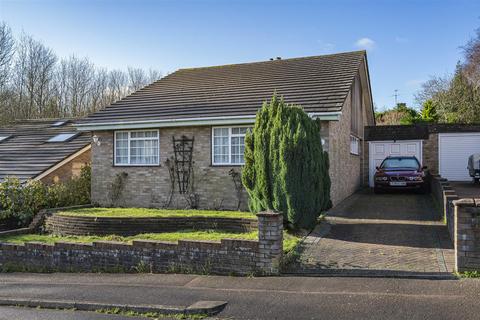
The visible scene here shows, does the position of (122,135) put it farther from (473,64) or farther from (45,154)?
(473,64)

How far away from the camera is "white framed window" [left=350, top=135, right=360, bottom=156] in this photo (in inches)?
711

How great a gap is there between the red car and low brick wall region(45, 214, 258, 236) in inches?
301

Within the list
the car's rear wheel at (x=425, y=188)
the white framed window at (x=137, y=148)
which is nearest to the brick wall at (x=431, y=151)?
the car's rear wheel at (x=425, y=188)

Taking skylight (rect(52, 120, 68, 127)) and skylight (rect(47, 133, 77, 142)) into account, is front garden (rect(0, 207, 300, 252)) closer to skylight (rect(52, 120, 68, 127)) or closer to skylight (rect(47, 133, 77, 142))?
skylight (rect(47, 133, 77, 142))

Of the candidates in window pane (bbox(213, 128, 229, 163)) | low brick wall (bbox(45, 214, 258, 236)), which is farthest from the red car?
low brick wall (bbox(45, 214, 258, 236))

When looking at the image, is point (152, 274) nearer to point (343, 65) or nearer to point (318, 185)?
point (318, 185)

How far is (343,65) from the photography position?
55.4 feet

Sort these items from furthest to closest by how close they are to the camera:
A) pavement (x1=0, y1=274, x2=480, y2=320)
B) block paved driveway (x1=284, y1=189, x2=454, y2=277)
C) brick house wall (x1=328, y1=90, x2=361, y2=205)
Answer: brick house wall (x1=328, y1=90, x2=361, y2=205)
block paved driveway (x1=284, y1=189, x2=454, y2=277)
pavement (x1=0, y1=274, x2=480, y2=320)

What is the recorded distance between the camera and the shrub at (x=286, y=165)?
9.65 m

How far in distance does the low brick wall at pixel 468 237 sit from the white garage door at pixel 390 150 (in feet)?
48.0

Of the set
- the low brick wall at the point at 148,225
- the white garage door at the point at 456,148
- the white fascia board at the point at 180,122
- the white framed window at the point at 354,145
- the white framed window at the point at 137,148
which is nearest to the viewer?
the low brick wall at the point at 148,225


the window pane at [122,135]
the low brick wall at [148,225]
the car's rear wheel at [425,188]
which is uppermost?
the window pane at [122,135]

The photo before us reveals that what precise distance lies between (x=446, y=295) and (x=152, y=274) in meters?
5.18

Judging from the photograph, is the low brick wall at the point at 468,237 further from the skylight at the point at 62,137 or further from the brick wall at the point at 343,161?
the skylight at the point at 62,137
